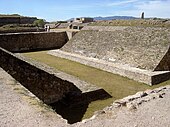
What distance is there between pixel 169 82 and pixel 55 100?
253 inches

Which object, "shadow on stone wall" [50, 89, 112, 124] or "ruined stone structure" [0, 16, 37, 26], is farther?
"ruined stone structure" [0, 16, 37, 26]

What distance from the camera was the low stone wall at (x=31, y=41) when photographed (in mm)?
24828

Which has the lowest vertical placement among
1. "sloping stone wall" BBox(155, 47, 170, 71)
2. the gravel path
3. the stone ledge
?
the stone ledge

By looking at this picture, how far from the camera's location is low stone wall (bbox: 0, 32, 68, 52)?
24828 mm

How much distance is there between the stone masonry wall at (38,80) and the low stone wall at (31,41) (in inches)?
594

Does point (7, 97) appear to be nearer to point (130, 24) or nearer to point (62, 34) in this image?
point (130, 24)

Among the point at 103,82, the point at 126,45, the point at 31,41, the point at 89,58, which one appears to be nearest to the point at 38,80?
the point at 103,82

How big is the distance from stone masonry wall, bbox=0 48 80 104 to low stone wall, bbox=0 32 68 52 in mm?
15095

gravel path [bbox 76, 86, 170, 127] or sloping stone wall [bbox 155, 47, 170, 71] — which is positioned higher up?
gravel path [bbox 76, 86, 170, 127]

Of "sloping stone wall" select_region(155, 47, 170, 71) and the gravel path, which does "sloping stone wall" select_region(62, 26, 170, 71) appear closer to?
"sloping stone wall" select_region(155, 47, 170, 71)

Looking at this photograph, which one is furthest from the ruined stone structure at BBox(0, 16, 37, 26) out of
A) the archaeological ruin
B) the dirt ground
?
the dirt ground

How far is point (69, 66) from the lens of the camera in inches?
677

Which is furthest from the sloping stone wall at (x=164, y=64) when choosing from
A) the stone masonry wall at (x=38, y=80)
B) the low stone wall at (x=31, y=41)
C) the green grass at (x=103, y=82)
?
the low stone wall at (x=31, y=41)

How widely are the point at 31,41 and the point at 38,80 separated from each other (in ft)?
55.7
